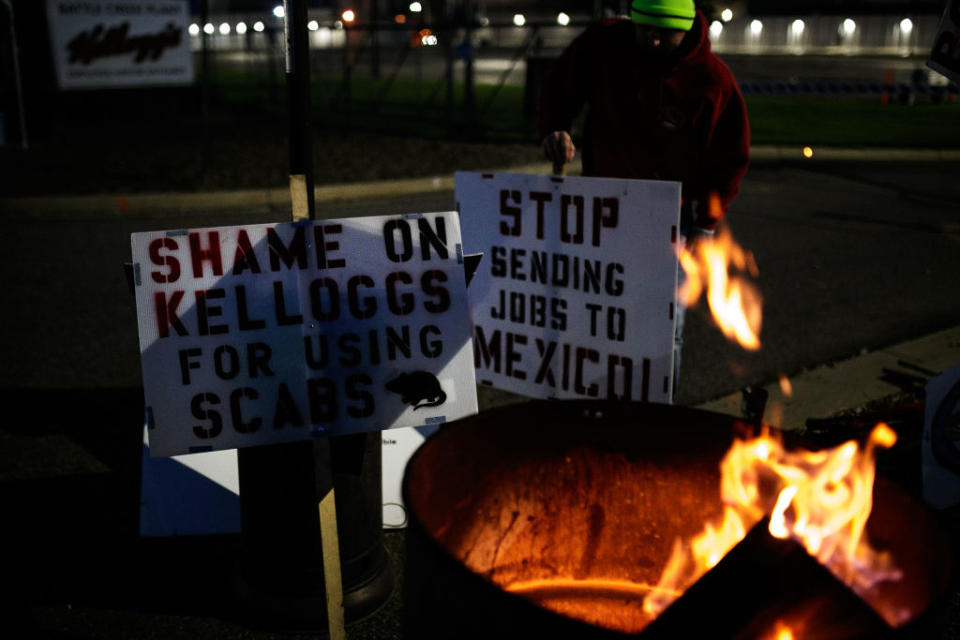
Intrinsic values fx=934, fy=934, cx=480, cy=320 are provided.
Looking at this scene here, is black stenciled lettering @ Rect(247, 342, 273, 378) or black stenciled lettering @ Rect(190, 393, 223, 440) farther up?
black stenciled lettering @ Rect(247, 342, 273, 378)

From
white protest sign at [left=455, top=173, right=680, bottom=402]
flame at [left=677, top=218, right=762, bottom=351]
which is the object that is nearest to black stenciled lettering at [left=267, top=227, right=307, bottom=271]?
white protest sign at [left=455, top=173, right=680, bottom=402]

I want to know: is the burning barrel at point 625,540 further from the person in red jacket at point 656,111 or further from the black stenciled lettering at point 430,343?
the person in red jacket at point 656,111

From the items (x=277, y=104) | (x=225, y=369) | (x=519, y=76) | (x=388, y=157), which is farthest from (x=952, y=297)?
(x=519, y=76)

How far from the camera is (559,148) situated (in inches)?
142

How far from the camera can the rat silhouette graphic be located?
2521 mm

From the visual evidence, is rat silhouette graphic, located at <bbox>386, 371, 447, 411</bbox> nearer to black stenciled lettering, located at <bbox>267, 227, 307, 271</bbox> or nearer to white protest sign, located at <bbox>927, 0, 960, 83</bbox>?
black stenciled lettering, located at <bbox>267, 227, 307, 271</bbox>

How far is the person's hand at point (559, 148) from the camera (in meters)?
3.57

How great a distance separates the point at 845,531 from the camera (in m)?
1.94

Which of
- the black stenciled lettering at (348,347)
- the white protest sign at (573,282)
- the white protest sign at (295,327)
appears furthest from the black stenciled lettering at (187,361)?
the white protest sign at (573,282)

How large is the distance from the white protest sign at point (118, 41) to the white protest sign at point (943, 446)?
1104cm

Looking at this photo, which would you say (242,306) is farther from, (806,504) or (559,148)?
(559,148)

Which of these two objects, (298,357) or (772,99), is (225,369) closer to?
(298,357)

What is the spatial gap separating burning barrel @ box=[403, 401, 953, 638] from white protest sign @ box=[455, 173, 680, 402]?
0.86 metres

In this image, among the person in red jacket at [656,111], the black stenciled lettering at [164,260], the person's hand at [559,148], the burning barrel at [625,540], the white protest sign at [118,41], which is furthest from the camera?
the white protest sign at [118,41]
